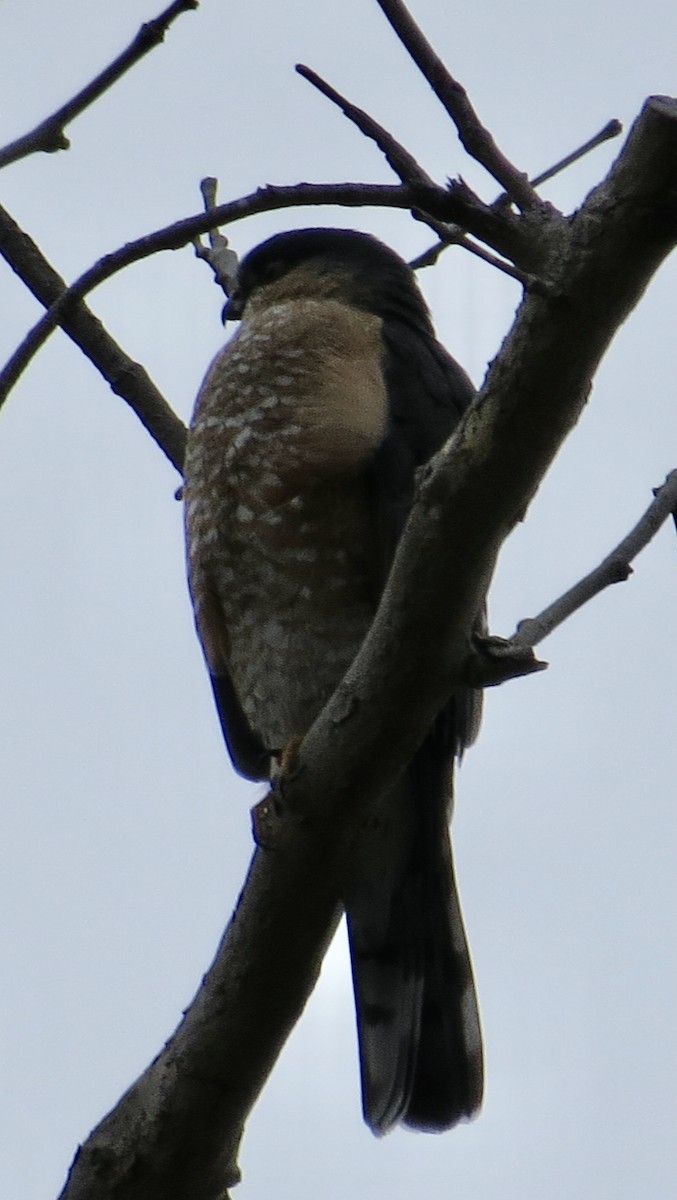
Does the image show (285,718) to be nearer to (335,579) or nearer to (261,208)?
(335,579)

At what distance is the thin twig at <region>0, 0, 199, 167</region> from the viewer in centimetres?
246

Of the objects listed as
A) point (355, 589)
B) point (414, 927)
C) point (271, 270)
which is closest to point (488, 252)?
point (355, 589)

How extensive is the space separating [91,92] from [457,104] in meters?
0.66

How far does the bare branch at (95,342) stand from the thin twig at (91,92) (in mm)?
1148

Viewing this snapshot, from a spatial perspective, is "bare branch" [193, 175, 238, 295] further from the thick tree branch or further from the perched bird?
the thick tree branch

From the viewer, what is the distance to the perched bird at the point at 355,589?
10.9ft

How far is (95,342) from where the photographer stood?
3.74 metres

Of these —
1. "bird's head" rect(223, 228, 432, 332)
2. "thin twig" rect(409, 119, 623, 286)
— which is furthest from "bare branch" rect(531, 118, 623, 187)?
"bird's head" rect(223, 228, 432, 332)

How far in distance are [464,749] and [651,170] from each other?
5.88 ft

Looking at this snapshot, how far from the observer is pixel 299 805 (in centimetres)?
247

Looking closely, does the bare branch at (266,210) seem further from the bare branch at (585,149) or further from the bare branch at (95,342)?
the bare branch at (95,342)

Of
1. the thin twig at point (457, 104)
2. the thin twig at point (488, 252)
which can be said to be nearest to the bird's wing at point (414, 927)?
the thin twig at point (488, 252)

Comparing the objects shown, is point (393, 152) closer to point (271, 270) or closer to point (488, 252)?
point (488, 252)

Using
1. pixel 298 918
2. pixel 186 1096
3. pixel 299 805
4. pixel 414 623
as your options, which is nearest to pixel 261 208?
pixel 414 623
